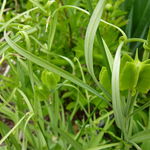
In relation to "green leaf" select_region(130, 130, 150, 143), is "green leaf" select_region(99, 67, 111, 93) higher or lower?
higher

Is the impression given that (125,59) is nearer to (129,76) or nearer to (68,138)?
(129,76)

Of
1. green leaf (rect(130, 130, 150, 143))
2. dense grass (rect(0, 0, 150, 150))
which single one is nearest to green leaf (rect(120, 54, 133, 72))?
dense grass (rect(0, 0, 150, 150))

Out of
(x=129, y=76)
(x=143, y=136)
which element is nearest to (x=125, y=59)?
(x=129, y=76)

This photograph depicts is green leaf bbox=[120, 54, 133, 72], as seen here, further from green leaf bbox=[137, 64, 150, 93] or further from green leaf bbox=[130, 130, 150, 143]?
green leaf bbox=[130, 130, 150, 143]

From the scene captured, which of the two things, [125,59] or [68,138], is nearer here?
[125,59]

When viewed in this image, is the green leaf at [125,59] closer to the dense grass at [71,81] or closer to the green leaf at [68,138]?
the dense grass at [71,81]

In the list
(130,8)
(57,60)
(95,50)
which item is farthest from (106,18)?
(130,8)

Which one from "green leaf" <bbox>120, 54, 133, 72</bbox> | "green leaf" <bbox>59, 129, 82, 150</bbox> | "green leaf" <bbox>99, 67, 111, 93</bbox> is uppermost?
"green leaf" <bbox>120, 54, 133, 72</bbox>

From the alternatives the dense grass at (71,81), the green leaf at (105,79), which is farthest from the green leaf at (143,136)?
the green leaf at (105,79)
